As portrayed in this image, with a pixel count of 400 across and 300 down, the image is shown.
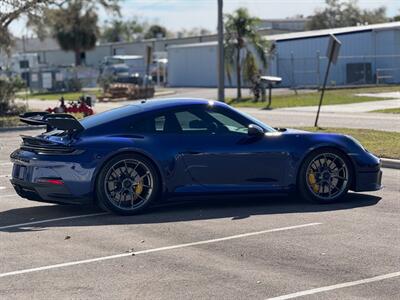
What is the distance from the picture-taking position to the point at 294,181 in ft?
31.9

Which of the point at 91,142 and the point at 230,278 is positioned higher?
the point at 91,142

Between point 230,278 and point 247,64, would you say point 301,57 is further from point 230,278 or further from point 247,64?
point 230,278

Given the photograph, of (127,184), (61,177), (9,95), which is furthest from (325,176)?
(9,95)

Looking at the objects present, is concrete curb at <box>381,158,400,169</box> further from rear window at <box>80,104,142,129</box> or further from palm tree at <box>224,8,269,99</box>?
palm tree at <box>224,8,269,99</box>

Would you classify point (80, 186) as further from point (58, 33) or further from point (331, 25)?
point (331, 25)

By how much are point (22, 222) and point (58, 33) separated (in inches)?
2604

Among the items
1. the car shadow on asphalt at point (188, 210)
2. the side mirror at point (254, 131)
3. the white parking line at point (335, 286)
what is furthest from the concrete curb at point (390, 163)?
the white parking line at point (335, 286)

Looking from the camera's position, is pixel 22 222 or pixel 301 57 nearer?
pixel 22 222

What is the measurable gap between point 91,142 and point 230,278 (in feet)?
10.8

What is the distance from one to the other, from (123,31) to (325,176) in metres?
141

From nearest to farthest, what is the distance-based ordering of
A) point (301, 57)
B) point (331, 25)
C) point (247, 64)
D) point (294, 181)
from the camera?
point (294, 181) < point (247, 64) < point (301, 57) < point (331, 25)

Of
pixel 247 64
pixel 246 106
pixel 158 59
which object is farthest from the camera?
pixel 158 59

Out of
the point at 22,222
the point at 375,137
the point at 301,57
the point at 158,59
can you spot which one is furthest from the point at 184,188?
the point at 158,59

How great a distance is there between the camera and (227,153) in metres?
9.52
